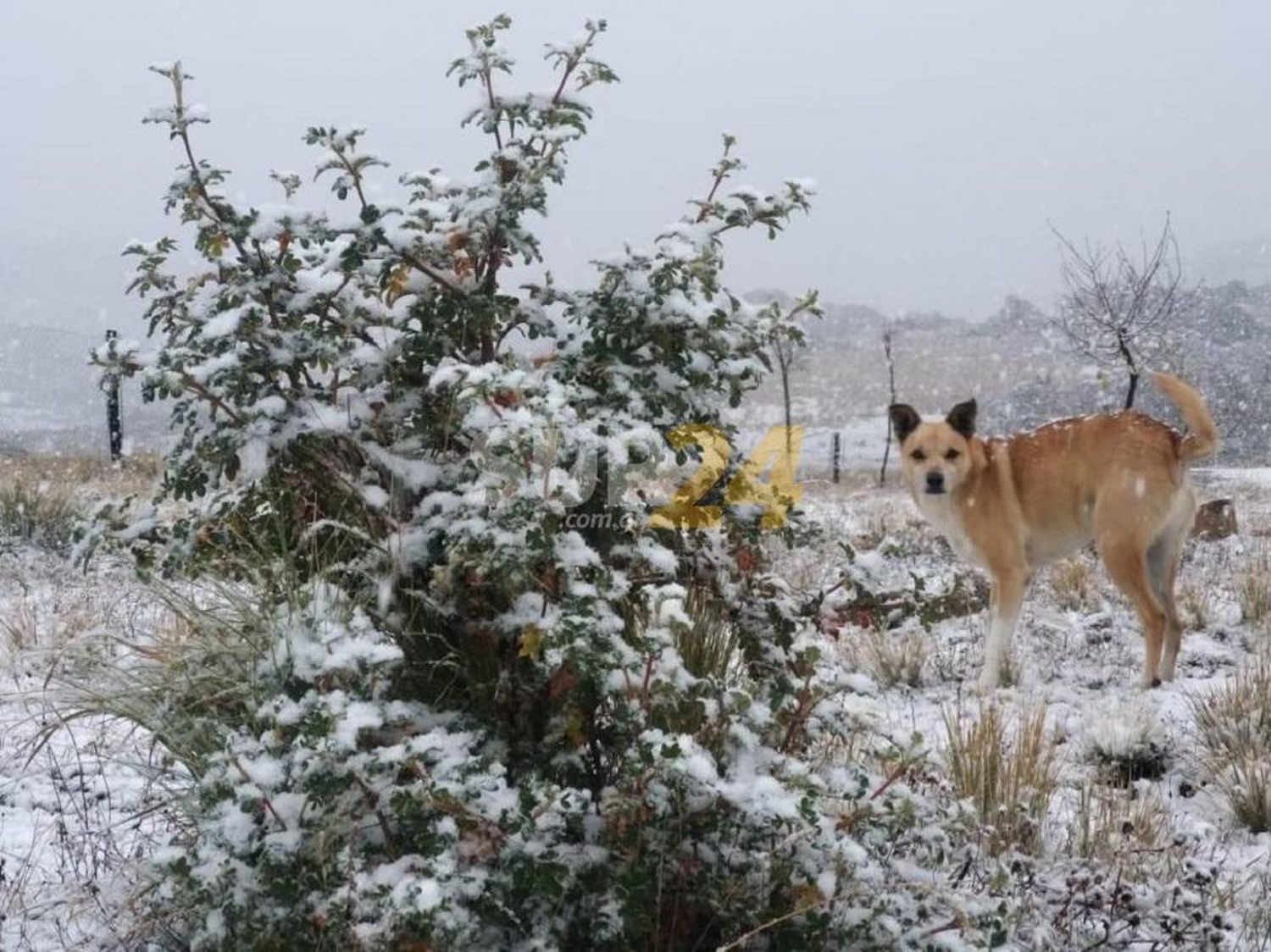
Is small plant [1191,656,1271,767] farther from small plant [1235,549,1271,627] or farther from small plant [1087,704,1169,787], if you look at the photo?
small plant [1235,549,1271,627]

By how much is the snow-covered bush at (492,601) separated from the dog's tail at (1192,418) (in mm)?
3241

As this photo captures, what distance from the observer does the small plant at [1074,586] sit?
8.23 m

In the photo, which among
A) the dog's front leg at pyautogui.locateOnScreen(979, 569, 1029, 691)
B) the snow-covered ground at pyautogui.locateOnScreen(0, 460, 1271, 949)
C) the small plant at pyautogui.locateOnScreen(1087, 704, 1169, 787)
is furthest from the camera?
the dog's front leg at pyautogui.locateOnScreen(979, 569, 1029, 691)

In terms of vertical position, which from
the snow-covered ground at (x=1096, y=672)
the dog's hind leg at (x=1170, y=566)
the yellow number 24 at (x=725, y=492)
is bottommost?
the snow-covered ground at (x=1096, y=672)

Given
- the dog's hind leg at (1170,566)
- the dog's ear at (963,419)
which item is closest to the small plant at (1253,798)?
the dog's hind leg at (1170,566)

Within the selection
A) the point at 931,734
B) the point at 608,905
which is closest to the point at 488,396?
the point at 608,905

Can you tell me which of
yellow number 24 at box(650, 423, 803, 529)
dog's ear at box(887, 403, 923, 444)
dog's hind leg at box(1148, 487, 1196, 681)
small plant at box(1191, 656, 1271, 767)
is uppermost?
dog's ear at box(887, 403, 923, 444)

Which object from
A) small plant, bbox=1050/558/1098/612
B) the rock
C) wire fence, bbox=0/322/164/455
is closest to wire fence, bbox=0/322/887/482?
wire fence, bbox=0/322/164/455

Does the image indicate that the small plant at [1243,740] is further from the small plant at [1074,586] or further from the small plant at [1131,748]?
the small plant at [1074,586]

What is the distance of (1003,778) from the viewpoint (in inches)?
155

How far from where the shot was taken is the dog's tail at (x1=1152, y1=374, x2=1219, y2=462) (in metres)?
5.88

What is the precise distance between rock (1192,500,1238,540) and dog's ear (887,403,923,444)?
5.70 metres

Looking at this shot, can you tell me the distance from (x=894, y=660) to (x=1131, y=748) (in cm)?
167

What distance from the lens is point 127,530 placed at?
3.13 meters
